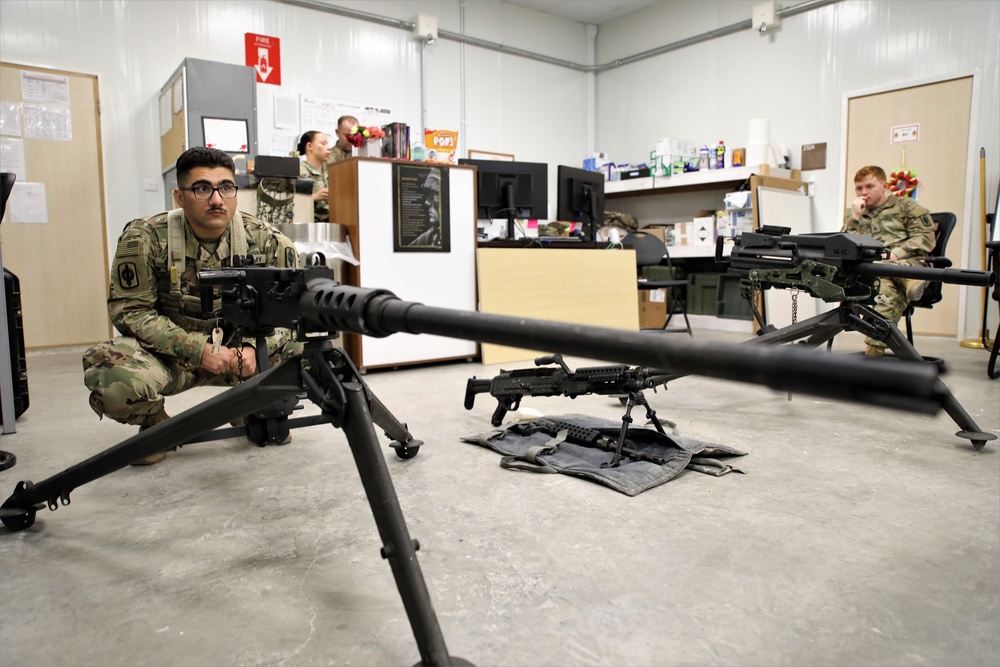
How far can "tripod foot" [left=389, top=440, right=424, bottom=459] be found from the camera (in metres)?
2.09

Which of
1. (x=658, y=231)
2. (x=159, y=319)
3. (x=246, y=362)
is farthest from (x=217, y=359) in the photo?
(x=658, y=231)

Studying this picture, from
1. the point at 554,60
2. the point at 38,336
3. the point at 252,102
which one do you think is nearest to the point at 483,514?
the point at 252,102

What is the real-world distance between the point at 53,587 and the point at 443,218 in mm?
→ 2889

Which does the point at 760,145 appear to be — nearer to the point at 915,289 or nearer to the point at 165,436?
the point at 915,289

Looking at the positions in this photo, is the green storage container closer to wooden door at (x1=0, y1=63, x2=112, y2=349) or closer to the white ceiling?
the white ceiling

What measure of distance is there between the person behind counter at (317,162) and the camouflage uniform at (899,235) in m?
3.39

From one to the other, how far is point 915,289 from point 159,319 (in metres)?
3.94

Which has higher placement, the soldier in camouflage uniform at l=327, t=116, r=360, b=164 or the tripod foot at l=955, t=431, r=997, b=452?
the soldier in camouflage uniform at l=327, t=116, r=360, b=164

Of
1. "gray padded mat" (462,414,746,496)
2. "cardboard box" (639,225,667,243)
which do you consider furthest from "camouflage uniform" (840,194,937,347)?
"cardboard box" (639,225,667,243)

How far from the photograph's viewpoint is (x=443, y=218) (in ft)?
12.6

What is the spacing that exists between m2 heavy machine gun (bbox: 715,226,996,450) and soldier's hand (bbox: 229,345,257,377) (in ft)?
5.68

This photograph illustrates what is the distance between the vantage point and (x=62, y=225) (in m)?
4.80

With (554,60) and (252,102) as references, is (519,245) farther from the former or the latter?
(554,60)

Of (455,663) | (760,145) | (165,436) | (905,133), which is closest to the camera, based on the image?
(455,663)
